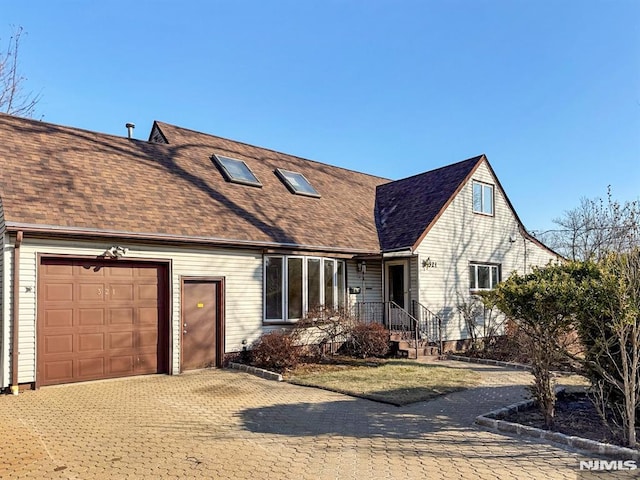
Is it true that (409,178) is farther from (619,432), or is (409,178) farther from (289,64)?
(619,432)

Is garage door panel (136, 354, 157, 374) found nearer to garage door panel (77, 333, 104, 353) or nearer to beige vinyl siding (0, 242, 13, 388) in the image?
garage door panel (77, 333, 104, 353)

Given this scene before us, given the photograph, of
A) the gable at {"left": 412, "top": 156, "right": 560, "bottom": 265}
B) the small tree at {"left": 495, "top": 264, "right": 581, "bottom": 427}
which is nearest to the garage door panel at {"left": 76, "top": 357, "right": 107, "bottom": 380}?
the small tree at {"left": 495, "top": 264, "right": 581, "bottom": 427}

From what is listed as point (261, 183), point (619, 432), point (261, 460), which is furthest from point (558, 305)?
point (261, 183)

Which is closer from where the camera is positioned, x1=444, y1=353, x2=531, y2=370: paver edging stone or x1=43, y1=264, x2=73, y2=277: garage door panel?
x1=43, y1=264, x2=73, y2=277: garage door panel

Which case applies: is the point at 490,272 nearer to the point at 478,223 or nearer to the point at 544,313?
the point at 478,223

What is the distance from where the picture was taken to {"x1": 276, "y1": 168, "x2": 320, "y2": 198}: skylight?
16.0m

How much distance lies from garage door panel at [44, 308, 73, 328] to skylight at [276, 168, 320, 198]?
27.4 feet

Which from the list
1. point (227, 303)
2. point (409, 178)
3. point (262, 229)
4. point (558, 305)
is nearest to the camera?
point (558, 305)

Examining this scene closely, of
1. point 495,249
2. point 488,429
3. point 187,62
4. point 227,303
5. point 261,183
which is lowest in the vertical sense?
point 488,429

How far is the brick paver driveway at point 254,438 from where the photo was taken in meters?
4.97

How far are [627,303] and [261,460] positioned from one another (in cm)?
500

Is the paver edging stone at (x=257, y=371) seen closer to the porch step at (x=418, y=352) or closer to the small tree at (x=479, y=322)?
the porch step at (x=418, y=352)

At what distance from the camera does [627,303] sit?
5785 millimetres

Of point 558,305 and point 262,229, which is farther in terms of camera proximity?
point 262,229
